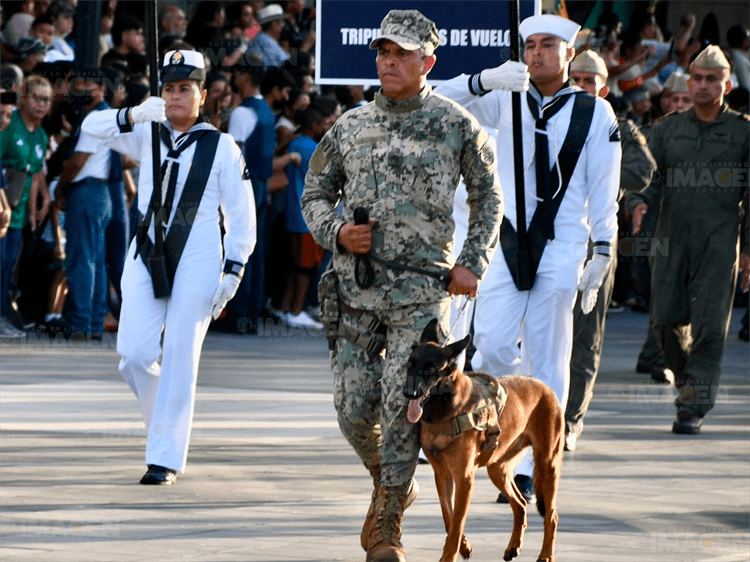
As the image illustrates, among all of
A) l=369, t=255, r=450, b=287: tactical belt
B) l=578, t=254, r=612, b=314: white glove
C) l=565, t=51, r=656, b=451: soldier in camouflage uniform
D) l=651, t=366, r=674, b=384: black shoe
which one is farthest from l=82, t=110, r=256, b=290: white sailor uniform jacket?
l=651, t=366, r=674, b=384: black shoe

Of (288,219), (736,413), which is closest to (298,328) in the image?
(288,219)

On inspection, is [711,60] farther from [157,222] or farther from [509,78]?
[157,222]

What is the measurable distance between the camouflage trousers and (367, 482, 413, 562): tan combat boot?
0.16ft

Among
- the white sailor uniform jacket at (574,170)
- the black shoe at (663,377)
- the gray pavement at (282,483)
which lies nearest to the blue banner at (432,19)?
the white sailor uniform jacket at (574,170)

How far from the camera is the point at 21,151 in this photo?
14547mm

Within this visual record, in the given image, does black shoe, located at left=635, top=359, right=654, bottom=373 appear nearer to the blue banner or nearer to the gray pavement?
the gray pavement

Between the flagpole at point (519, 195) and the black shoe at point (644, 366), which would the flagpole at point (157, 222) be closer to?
the flagpole at point (519, 195)

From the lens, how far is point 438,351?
6180 millimetres

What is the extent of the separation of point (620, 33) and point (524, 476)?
16112 millimetres

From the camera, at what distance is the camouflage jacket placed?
654cm

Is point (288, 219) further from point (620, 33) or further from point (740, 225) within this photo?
point (620, 33)

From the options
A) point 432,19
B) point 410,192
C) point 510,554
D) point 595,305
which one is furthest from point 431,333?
point 595,305

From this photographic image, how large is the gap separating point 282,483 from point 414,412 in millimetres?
2510

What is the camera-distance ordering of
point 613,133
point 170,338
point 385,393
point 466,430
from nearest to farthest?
point 466,430 → point 385,393 → point 613,133 → point 170,338
